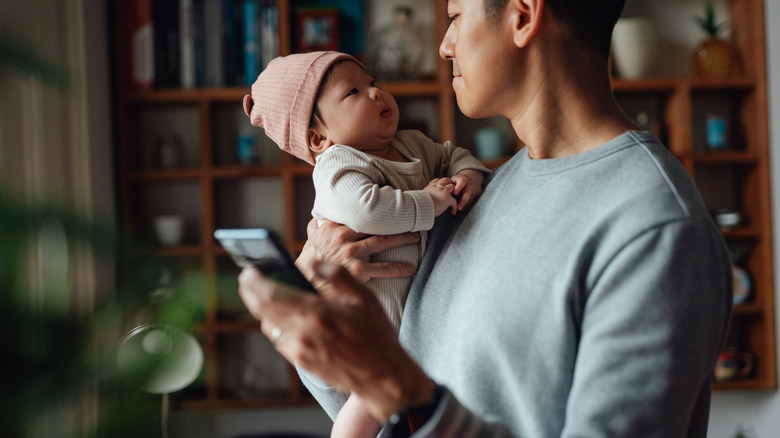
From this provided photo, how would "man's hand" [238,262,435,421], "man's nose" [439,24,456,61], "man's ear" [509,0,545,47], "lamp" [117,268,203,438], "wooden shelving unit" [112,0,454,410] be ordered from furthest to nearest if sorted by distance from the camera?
"wooden shelving unit" [112,0,454,410] < "man's nose" [439,24,456,61] < "man's ear" [509,0,545,47] < "man's hand" [238,262,435,421] < "lamp" [117,268,203,438]

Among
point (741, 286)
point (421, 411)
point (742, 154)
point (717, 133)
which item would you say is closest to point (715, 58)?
point (717, 133)

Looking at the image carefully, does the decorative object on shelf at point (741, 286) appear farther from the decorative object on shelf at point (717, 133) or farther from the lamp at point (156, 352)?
the lamp at point (156, 352)

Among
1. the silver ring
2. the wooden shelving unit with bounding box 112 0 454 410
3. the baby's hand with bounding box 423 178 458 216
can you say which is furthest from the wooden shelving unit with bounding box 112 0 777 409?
the silver ring

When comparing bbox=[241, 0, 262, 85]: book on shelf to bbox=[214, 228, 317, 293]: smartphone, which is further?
bbox=[241, 0, 262, 85]: book on shelf

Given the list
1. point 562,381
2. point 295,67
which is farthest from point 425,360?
point 295,67

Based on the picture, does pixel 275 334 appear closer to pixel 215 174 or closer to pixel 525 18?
pixel 525 18

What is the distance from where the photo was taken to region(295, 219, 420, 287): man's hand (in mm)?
1023

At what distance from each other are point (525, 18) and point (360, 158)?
356mm

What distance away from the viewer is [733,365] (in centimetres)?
328

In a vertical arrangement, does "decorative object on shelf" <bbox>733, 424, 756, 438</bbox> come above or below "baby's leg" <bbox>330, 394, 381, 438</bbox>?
below

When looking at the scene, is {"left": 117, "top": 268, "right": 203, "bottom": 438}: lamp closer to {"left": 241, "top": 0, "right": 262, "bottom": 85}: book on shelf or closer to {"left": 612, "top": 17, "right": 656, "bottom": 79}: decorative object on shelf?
{"left": 241, "top": 0, "right": 262, "bottom": 85}: book on shelf

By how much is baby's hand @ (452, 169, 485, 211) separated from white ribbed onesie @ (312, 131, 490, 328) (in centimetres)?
3

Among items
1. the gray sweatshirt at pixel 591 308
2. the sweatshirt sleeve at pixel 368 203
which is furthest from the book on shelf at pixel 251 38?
the gray sweatshirt at pixel 591 308

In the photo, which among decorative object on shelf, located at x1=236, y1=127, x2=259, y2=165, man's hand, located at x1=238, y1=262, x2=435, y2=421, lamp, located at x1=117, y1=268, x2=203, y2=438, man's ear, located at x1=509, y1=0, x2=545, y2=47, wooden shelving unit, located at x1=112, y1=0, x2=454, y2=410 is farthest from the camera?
decorative object on shelf, located at x1=236, y1=127, x2=259, y2=165
